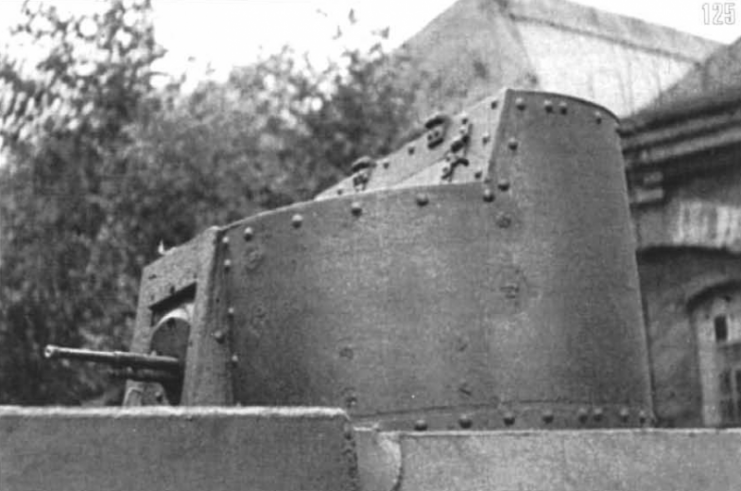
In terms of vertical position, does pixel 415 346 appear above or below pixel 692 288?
below

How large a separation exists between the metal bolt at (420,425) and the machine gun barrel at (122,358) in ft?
3.22

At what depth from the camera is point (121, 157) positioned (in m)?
13.7

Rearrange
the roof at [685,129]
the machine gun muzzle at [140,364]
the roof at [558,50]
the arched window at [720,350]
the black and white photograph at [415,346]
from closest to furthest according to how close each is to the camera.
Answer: the black and white photograph at [415,346]
the machine gun muzzle at [140,364]
the roof at [685,129]
the arched window at [720,350]
the roof at [558,50]

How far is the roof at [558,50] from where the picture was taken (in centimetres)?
1689

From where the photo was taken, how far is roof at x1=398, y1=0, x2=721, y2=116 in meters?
16.9

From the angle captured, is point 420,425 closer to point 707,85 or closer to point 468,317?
point 468,317

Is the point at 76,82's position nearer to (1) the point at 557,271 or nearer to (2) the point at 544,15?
(2) the point at 544,15

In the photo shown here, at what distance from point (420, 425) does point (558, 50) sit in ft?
46.3

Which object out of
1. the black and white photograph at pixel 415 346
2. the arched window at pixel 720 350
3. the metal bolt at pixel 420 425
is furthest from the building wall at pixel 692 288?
the metal bolt at pixel 420 425

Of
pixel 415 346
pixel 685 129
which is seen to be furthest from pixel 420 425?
pixel 685 129

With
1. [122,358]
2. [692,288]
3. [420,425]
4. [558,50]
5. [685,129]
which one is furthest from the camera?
[558,50]

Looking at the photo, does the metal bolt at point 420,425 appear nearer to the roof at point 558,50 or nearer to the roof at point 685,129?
the roof at point 685,129

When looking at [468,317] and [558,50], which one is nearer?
→ [468,317]

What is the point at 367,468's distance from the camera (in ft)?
12.0
